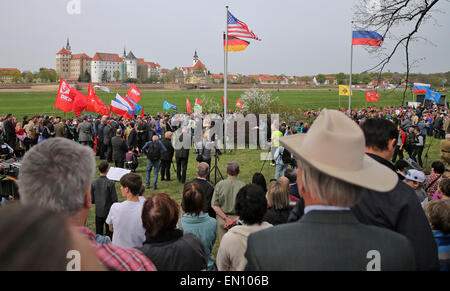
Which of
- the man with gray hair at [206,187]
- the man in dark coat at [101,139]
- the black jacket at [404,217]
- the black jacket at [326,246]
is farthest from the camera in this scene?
the man in dark coat at [101,139]

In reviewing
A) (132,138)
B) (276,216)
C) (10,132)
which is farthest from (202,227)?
(10,132)

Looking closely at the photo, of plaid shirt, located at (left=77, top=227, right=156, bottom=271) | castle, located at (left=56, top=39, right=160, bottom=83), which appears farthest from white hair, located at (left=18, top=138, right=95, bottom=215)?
castle, located at (left=56, top=39, right=160, bottom=83)

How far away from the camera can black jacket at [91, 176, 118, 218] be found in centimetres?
644

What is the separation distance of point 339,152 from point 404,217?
873 millimetres

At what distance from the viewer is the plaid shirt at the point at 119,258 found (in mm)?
1861

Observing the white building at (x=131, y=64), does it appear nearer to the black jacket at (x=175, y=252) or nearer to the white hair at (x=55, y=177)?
the black jacket at (x=175, y=252)

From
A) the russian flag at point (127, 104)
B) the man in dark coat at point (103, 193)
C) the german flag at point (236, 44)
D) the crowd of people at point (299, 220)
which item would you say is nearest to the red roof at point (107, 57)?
the russian flag at point (127, 104)

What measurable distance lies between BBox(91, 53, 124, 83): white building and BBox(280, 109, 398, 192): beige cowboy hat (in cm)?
17537

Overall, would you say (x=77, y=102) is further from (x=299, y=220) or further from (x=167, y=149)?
(x=299, y=220)

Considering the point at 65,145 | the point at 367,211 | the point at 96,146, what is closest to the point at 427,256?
the point at 367,211

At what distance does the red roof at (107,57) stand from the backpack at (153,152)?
17738 cm

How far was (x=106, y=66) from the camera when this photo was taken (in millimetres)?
176625

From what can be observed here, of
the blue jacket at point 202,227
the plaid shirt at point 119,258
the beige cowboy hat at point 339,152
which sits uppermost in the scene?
the beige cowboy hat at point 339,152
